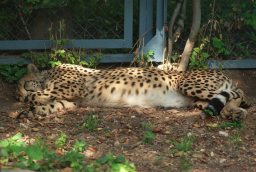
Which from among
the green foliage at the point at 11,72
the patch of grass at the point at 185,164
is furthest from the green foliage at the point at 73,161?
the green foliage at the point at 11,72

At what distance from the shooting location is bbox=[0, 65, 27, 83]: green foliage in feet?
21.3

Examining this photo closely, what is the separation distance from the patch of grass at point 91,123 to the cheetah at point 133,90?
673 mm

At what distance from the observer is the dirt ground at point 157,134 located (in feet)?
13.8

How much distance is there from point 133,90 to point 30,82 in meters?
1.22

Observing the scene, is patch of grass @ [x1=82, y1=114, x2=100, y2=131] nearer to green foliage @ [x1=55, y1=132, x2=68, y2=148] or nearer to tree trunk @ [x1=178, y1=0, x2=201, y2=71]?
green foliage @ [x1=55, y1=132, x2=68, y2=148]

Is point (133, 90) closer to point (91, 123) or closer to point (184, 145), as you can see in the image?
point (91, 123)

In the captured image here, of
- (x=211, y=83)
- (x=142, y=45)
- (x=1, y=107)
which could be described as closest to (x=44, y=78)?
(x=1, y=107)

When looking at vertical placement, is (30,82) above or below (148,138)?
above

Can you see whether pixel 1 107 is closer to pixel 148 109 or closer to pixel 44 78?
pixel 44 78

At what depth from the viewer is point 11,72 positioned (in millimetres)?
6547

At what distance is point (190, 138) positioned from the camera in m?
4.68

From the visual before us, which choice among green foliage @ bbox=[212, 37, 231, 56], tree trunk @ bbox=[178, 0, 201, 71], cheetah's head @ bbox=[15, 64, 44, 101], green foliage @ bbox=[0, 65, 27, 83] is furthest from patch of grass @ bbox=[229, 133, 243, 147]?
green foliage @ bbox=[0, 65, 27, 83]

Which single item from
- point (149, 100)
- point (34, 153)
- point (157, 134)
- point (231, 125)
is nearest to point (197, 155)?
point (157, 134)

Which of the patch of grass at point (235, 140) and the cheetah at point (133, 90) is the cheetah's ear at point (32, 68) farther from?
the patch of grass at point (235, 140)
